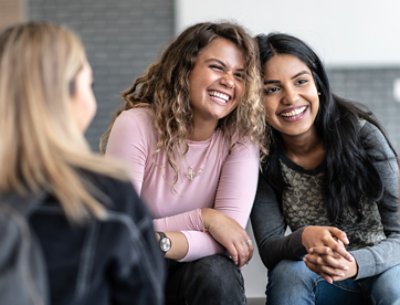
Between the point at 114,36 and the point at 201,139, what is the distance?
2.29 m

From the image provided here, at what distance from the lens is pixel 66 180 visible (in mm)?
1074

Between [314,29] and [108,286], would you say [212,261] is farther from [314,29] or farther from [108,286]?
[314,29]

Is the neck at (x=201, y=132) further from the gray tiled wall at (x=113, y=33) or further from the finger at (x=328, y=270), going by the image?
the gray tiled wall at (x=113, y=33)

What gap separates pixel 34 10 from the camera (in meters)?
4.28

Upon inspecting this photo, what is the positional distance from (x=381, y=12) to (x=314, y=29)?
15.3 inches

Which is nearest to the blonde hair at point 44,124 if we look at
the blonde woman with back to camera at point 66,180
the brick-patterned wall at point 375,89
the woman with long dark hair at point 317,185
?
the blonde woman with back to camera at point 66,180

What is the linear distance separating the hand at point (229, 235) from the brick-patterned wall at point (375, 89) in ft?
7.28

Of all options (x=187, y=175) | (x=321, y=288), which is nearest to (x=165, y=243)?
(x=187, y=175)

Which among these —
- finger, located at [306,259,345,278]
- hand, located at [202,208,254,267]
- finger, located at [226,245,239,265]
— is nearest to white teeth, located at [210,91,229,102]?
hand, located at [202,208,254,267]

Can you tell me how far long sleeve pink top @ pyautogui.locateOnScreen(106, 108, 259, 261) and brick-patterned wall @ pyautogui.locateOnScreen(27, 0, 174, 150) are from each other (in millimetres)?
2186

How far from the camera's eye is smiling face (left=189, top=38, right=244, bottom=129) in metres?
2.03

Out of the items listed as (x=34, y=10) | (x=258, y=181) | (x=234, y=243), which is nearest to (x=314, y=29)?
(x=34, y=10)

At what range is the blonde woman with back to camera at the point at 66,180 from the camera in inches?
42.5

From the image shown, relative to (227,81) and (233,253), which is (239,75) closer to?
(227,81)
